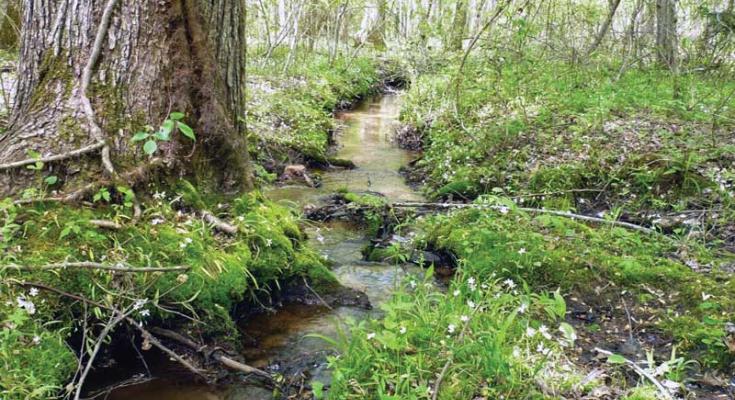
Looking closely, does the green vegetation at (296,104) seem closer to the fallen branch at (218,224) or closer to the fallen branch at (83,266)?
the fallen branch at (218,224)

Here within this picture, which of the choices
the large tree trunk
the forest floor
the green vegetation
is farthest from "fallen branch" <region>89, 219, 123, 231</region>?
the green vegetation

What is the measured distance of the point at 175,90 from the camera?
3736mm

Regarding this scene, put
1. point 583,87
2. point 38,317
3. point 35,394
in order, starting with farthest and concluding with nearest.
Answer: point 583,87, point 38,317, point 35,394

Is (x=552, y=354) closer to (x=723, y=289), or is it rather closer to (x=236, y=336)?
(x=723, y=289)

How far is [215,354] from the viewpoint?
125 inches

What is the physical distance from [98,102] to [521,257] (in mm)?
3393

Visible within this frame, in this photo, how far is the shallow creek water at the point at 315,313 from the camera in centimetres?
303

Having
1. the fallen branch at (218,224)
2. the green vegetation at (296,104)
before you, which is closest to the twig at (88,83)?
the fallen branch at (218,224)

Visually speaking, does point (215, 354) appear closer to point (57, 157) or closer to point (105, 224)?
point (105, 224)

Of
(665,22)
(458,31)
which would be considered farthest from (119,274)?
(458,31)

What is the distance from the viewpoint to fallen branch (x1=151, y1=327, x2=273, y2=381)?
3.08 meters

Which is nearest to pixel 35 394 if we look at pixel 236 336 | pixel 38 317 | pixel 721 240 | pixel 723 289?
pixel 38 317

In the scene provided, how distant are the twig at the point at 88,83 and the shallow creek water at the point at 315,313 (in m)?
1.46

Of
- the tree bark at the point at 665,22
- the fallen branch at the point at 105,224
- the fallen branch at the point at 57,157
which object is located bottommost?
the fallen branch at the point at 105,224
